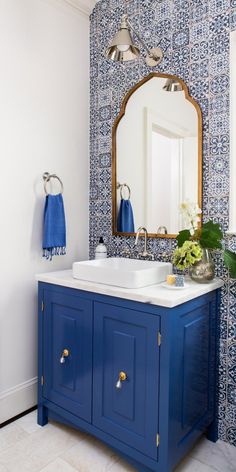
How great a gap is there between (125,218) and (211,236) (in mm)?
740

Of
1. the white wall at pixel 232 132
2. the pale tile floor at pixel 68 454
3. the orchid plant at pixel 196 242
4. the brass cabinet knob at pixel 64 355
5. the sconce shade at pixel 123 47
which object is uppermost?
the sconce shade at pixel 123 47

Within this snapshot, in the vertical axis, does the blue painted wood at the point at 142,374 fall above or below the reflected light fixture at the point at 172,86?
below

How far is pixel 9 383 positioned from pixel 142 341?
39.6 inches

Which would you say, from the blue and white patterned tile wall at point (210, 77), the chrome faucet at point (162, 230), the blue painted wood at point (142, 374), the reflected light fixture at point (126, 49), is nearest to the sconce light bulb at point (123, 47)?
the reflected light fixture at point (126, 49)

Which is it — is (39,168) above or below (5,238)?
above

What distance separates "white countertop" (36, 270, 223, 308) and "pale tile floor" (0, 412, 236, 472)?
0.86 metres

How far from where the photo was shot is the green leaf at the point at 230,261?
1.71 metres

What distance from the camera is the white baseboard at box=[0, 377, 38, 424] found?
79.9 inches

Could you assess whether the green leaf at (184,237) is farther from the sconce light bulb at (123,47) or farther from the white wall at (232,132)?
the sconce light bulb at (123,47)

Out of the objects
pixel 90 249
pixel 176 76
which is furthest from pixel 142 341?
pixel 176 76

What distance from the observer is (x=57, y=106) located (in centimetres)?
234

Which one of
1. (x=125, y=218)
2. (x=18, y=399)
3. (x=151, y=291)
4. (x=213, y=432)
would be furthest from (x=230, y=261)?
(x=18, y=399)

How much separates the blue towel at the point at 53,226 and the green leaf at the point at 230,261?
41.0 inches

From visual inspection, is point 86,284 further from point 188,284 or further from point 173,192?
point 173,192
